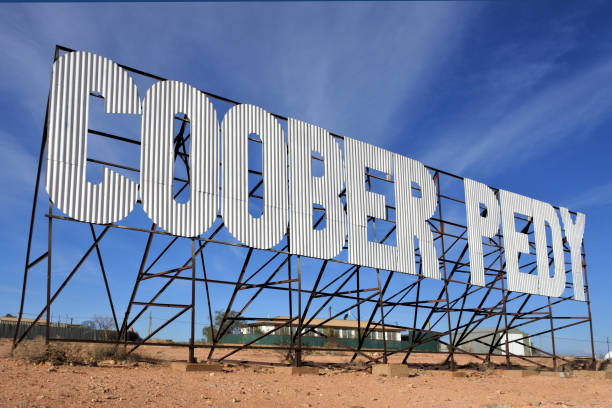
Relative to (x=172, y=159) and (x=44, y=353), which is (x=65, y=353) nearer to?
(x=44, y=353)

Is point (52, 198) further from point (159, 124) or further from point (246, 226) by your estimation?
point (246, 226)

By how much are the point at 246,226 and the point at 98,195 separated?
4615mm

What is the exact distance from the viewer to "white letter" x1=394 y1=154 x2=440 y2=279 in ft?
75.2

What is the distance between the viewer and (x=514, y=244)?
2752 centimetres

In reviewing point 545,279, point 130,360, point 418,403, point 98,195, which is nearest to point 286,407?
point 418,403

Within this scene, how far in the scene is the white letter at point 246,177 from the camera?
1842cm

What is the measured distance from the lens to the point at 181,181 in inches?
713

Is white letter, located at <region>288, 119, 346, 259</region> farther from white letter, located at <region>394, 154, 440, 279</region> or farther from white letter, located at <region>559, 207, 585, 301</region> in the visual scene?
white letter, located at <region>559, 207, 585, 301</region>

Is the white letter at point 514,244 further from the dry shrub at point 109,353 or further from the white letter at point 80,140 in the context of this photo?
the white letter at point 80,140

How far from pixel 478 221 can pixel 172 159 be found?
14494mm

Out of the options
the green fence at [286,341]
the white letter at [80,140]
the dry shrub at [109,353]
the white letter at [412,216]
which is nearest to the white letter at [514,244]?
the white letter at [412,216]

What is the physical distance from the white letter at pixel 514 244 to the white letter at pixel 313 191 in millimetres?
9801

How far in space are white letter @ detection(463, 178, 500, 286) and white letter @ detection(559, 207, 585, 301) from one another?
5.47 meters

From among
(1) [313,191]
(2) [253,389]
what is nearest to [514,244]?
(1) [313,191]
